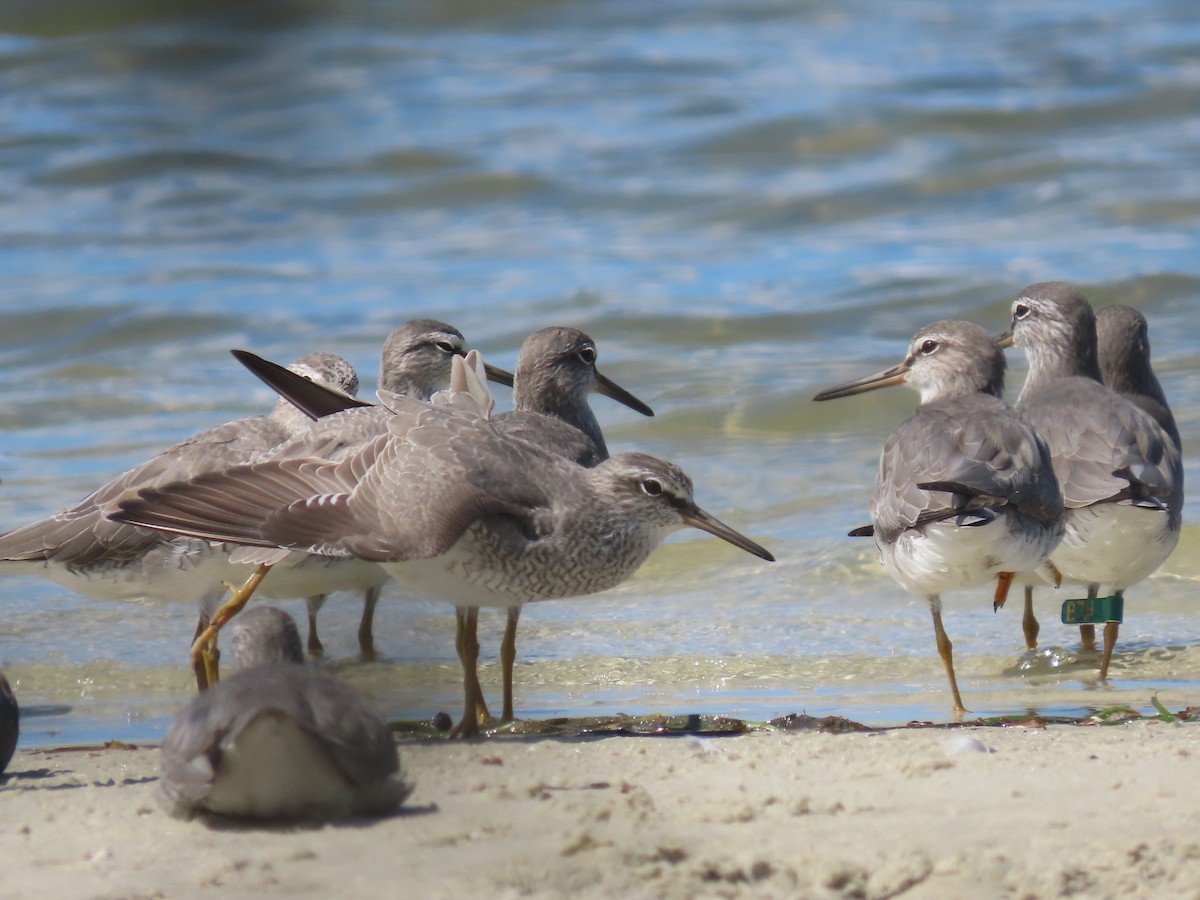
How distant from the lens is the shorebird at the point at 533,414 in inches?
221

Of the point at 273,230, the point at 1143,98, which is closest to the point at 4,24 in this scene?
the point at 273,230

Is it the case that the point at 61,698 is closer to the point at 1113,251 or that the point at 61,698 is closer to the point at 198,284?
the point at 198,284

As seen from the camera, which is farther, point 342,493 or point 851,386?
point 851,386

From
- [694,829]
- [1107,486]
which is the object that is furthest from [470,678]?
[1107,486]

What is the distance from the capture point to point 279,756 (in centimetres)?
383

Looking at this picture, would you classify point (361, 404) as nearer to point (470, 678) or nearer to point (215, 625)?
point (215, 625)

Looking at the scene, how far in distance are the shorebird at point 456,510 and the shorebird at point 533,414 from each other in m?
0.22

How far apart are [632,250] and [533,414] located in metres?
8.98

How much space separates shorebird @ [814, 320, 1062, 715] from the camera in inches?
227

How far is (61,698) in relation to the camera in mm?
6289

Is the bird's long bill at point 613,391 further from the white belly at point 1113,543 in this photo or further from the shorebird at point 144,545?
the white belly at point 1113,543

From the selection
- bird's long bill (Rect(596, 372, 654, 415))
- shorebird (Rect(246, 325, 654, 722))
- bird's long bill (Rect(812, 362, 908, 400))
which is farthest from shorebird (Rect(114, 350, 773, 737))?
bird's long bill (Rect(596, 372, 654, 415))

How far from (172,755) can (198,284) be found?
1178 centimetres

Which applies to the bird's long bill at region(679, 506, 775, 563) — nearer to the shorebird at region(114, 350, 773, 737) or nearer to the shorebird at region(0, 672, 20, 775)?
the shorebird at region(114, 350, 773, 737)
